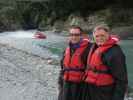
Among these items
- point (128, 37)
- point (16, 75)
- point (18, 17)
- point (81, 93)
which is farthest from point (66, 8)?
point (81, 93)

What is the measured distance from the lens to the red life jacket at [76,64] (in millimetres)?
5484

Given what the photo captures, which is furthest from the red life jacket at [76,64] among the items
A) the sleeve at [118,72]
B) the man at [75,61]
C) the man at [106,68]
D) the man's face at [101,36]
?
the sleeve at [118,72]

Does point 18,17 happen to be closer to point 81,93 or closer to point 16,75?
point 16,75

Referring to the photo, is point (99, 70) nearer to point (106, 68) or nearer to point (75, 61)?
point (106, 68)

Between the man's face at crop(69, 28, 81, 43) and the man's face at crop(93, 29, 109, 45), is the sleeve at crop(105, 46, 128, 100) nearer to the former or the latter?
the man's face at crop(93, 29, 109, 45)

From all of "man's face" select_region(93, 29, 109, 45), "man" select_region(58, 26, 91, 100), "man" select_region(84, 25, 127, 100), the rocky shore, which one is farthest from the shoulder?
the rocky shore

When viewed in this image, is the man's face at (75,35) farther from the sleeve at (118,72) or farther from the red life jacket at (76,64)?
the sleeve at (118,72)

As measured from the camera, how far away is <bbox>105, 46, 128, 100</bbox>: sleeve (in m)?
5.05

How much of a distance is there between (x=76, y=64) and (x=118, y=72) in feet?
2.10

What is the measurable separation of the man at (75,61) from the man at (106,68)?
0.75 ft

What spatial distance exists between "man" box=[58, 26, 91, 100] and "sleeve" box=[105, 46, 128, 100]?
0.53 metres

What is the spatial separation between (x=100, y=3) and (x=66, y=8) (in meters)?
5.57

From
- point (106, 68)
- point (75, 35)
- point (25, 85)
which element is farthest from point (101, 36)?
point (25, 85)

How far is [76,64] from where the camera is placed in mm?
5480
